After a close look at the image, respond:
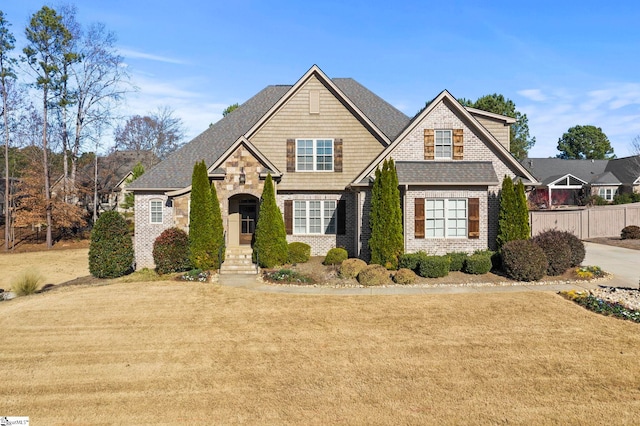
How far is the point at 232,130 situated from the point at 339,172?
24.6 feet

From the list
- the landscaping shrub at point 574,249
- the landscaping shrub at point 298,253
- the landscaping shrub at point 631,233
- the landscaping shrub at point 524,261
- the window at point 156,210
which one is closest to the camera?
the landscaping shrub at point 524,261

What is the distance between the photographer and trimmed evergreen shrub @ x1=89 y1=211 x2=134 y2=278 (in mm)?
18109

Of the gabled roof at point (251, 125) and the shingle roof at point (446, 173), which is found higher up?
the gabled roof at point (251, 125)

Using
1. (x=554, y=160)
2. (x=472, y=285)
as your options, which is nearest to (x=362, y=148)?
(x=472, y=285)

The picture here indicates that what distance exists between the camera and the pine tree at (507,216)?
17422mm

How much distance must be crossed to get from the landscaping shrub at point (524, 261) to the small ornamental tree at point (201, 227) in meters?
12.3

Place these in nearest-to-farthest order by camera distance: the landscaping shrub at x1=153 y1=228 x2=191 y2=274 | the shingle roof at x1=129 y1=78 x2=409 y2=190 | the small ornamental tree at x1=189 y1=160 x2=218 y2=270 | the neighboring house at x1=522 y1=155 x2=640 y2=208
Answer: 1. the small ornamental tree at x1=189 y1=160 x2=218 y2=270
2. the landscaping shrub at x1=153 y1=228 x2=191 y2=274
3. the shingle roof at x1=129 y1=78 x2=409 y2=190
4. the neighboring house at x1=522 y1=155 x2=640 y2=208

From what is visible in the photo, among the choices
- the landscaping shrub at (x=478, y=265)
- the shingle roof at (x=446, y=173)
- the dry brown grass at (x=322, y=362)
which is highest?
the shingle roof at (x=446, y=173)

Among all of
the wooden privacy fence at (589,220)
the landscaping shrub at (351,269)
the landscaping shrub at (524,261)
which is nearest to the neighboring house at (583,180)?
the wooden privacy fence at (589,220)

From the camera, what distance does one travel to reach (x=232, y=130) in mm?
24438

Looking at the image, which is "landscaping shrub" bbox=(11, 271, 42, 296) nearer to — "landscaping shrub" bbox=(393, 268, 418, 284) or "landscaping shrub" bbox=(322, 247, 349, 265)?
"landscaping shrub" bbox=(322, 247, 349, 265)

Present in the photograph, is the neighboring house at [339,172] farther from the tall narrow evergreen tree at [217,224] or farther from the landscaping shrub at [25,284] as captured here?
the landscaping shrub at [25,284]

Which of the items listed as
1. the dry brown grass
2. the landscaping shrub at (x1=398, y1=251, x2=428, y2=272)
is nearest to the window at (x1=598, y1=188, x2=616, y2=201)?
the landscaping shrub at (x1=398, y1=251, x2=428, y2=272)

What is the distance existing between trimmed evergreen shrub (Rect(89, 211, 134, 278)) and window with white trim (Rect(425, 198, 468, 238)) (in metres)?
13.7
